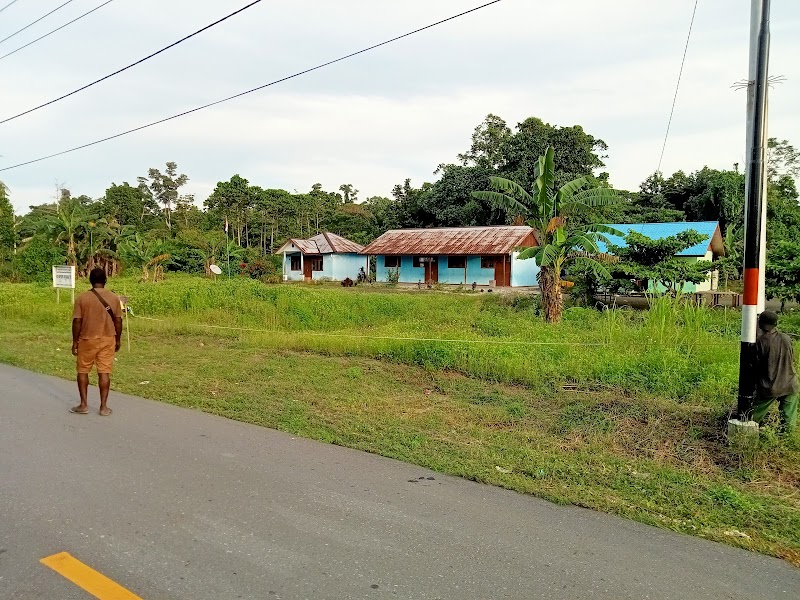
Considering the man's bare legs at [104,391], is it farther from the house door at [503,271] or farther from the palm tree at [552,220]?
the house door at [503,271]

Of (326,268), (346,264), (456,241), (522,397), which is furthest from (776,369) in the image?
(346,264)

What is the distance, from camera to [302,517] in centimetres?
440

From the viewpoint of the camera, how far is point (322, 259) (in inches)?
1655

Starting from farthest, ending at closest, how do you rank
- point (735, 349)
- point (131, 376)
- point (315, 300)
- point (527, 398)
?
point (315, 300), point (131, 376), point (735, 349), point (527, 398)

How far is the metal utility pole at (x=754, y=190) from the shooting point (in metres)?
5.80

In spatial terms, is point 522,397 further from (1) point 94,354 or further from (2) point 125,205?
(2) point 125,205

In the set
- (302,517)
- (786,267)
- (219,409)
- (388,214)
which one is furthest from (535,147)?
(302,517)

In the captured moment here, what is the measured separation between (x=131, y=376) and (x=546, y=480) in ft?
24.5

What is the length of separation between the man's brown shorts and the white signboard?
9645 millimetres

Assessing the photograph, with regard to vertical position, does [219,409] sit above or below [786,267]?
below

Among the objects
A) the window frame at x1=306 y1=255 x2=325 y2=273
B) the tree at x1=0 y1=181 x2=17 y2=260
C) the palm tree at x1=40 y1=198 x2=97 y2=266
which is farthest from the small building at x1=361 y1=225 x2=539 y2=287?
the tree at x1=0 y1=181 x2=17 y2=260

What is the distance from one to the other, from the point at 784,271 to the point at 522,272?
19.5 m

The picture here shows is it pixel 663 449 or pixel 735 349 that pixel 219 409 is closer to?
pixel 663 449

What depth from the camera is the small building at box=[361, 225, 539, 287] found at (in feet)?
112
